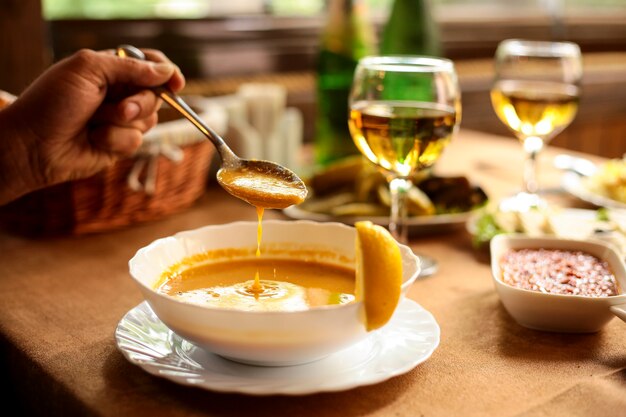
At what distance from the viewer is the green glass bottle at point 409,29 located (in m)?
1.83

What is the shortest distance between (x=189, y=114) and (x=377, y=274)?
0.50 metres

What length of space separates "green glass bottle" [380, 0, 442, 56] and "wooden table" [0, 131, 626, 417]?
2.11 ft

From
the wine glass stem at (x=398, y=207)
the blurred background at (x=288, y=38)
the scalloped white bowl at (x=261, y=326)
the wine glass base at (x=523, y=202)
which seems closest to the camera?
the scalloped white bowl at (x=261, y=326)

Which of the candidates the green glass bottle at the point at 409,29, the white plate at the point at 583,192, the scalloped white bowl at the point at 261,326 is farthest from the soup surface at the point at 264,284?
the green glass bottle at the point at 409,29

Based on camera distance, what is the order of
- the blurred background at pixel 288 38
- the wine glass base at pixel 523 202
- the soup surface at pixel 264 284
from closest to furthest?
the soup surface at pixel 264 284 → the wine glass base at pixel 523 202 → the blurred background at pixel 288 38

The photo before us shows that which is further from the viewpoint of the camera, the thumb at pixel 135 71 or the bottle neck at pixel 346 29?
the bottle neck at pixel 346 29

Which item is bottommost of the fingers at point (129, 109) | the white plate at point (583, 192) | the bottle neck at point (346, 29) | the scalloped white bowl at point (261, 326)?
the white plate at point (583, 192)

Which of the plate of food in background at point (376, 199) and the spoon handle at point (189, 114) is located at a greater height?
the spoon handle at point (189, 114)

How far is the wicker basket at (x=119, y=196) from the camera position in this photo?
57.2 inches

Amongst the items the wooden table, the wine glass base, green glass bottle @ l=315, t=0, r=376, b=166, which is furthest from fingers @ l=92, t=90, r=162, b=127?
the wine glass base

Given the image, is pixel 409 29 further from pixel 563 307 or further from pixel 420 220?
pixel 563 307

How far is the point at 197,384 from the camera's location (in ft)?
2.56

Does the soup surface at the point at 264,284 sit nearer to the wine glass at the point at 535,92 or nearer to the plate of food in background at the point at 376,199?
the plate of food in background at the point at 376,199

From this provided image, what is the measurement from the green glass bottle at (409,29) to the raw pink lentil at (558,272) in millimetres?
806
